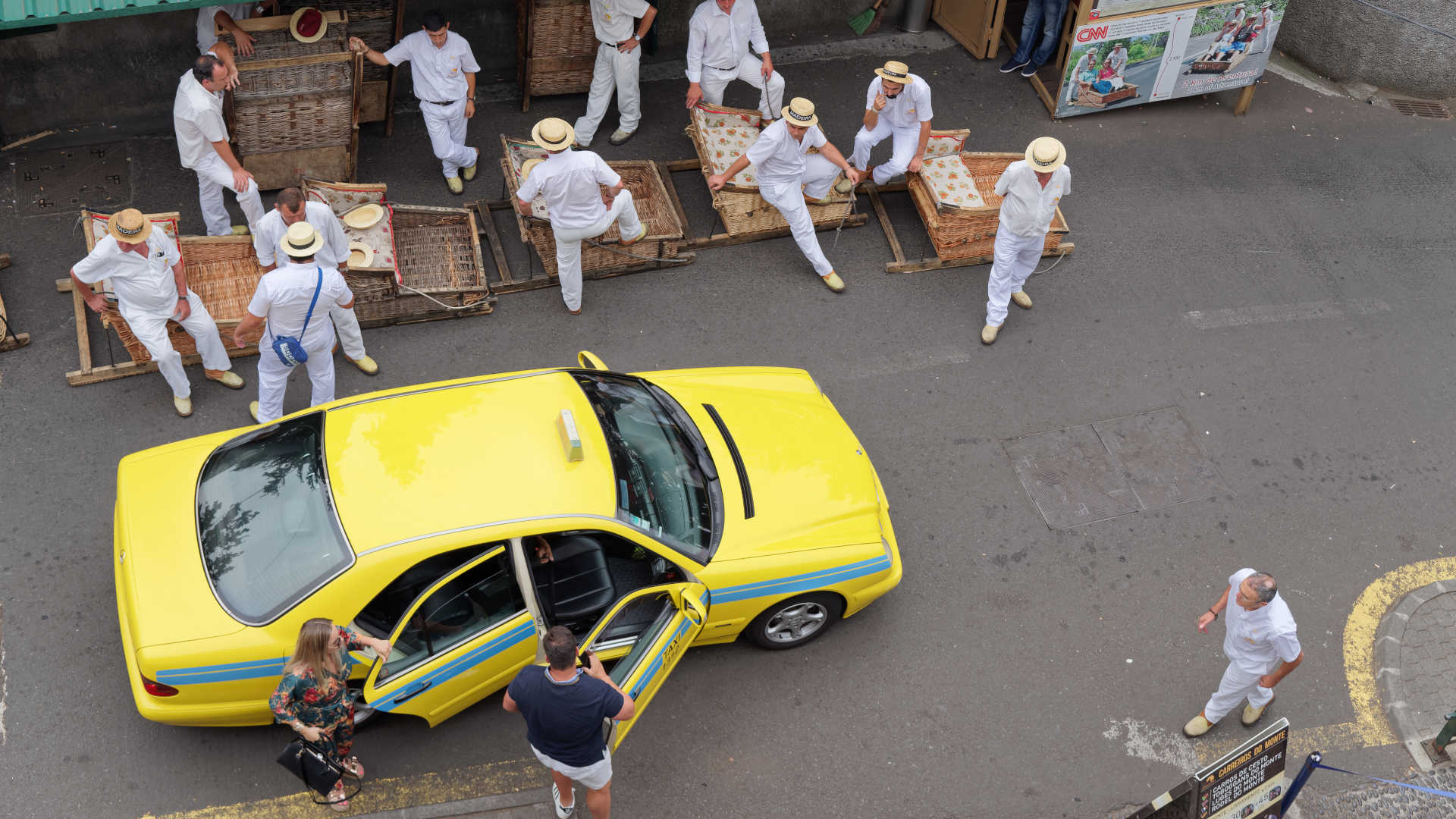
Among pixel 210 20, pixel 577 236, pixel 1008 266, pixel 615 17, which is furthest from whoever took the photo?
pixel 615 17

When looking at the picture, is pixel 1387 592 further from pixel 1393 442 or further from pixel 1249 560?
pixel 1393 442

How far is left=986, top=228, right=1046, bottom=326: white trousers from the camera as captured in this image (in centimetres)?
875

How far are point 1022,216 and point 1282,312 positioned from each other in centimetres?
281

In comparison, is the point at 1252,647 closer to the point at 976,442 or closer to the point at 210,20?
the point at 976,442

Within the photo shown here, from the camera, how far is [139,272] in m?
7.21

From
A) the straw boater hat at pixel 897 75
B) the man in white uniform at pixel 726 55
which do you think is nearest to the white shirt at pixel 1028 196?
the straw boater hat at pixel 897 75

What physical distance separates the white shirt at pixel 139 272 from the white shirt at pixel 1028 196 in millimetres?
5964

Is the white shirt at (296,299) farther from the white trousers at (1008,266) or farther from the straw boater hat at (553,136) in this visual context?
the white trousers at (1008,266)

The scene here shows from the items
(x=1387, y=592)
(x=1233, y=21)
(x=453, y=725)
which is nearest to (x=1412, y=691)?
(x=1387, y=592)

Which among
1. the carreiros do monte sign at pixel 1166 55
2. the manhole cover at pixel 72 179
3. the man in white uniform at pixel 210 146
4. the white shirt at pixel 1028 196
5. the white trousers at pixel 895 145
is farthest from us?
the carreiros do monte sign at pixel 1166 55

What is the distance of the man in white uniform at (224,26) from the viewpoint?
8959 millimetres

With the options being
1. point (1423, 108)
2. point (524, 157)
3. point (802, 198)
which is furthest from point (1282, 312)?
point (524, 157)

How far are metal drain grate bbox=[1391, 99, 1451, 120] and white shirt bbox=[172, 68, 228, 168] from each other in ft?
38.7

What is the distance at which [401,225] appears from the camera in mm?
9047
